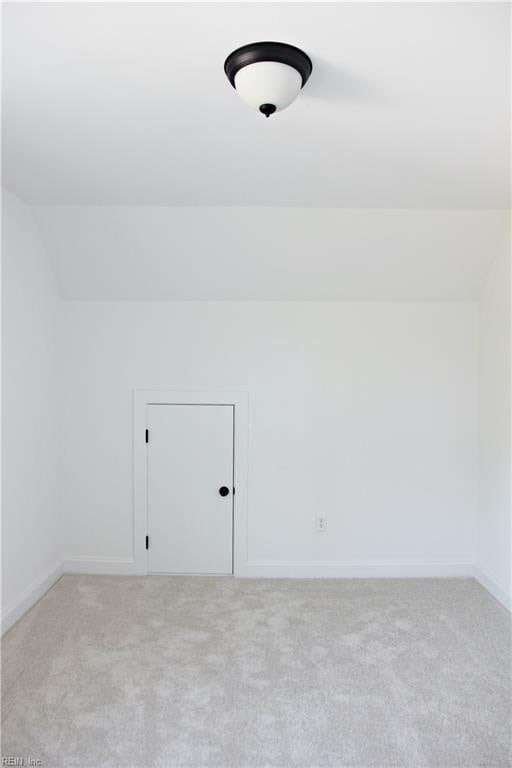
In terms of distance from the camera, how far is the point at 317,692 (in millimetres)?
2434

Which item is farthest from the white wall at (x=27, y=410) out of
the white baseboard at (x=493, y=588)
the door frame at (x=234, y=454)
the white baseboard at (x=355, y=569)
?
the white baseboard at (x=493, y=588)

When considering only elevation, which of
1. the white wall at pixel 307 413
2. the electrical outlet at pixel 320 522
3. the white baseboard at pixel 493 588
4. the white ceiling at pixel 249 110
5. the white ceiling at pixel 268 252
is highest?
the white ceiling at pixel 249 110

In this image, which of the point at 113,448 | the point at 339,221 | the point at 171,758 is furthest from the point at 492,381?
the point at 171,758

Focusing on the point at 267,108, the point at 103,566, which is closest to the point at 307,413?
the point at 103,566

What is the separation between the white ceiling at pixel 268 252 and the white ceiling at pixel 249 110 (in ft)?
Answer: 0.59

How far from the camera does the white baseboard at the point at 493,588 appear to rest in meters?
3.26

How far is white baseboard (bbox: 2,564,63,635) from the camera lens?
2.94m

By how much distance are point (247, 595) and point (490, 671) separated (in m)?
1.38

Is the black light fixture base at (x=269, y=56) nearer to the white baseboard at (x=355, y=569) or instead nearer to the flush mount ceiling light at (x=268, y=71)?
the flush mount ceiling light at (x=268, y=71)

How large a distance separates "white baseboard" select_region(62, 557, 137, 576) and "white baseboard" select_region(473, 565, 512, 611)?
87.6 inches

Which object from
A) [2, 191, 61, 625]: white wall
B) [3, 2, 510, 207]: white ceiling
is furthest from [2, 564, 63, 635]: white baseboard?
[3, 2, 510, 207]: white ceiling

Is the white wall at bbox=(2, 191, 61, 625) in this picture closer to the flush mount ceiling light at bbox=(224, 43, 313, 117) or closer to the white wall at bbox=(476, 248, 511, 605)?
the flush mount ceiling light at bbox=(224, 43, 313, 117)

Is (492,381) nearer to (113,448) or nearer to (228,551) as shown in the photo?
(228,551)

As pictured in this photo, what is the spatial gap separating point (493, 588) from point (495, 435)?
3.03 feet
